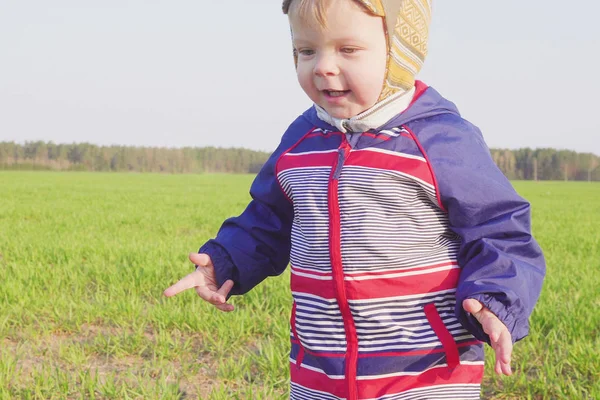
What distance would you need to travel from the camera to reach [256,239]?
2.18 metres

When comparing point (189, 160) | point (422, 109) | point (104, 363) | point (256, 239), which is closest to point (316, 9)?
point (422, 109)

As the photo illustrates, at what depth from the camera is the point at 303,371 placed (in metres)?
1.89

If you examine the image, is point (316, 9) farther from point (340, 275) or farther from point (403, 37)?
point (340, 275)

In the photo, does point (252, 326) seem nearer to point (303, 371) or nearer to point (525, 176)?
point (303, 371)

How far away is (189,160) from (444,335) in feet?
316

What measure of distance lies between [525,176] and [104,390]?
96.8 meters

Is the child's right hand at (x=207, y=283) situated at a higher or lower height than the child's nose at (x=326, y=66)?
lower

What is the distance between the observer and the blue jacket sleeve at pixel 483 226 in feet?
5.45

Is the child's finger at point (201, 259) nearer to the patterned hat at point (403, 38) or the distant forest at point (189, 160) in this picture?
the patterned hat at point (403, 38)

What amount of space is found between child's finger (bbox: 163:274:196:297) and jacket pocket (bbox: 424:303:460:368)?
68 centimetres

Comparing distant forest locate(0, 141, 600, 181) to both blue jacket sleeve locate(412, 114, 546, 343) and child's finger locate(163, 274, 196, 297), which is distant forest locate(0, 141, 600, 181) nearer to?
child's finger locate(163, 274, 196, 297)

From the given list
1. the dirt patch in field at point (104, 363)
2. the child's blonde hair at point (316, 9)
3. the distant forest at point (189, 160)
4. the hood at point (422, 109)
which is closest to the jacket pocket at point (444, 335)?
the hood at point (422, 109)

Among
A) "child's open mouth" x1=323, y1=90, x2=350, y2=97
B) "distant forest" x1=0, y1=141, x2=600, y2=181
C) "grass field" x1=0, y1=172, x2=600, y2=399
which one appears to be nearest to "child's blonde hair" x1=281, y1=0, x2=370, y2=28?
"child's open mouth" x1=323, y1=90, x2=350, y2=97

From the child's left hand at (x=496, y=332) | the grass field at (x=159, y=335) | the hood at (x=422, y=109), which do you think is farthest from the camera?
the grass field at (x=159, y=335)
